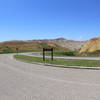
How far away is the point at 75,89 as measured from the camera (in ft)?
19.3

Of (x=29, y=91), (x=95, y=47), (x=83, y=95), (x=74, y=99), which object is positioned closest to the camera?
(x=74, y=99)

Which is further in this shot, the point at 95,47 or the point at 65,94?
the point at 95,47

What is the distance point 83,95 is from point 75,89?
30.3 inches

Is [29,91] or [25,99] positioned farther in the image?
[29,91]

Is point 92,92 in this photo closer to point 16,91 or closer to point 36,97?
point 36,97

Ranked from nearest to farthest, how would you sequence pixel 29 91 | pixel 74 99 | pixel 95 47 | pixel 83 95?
pixel 74 99, pixel 83 95, pixel 29 91, pixel 95 47

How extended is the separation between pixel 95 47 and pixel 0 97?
36071 mm

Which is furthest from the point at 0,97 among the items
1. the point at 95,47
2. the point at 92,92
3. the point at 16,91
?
the point at 95,47

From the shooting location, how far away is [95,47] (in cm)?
3822

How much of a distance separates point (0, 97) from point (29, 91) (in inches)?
44.4

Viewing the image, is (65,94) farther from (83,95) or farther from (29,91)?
(29,91)

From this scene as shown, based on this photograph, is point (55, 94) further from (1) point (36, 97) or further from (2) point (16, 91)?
(2) point (16, 91)

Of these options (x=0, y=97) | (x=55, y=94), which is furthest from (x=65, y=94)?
(x=0, y=97)

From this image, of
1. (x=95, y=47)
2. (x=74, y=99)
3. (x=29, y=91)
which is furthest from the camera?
(x=95, y=47)
